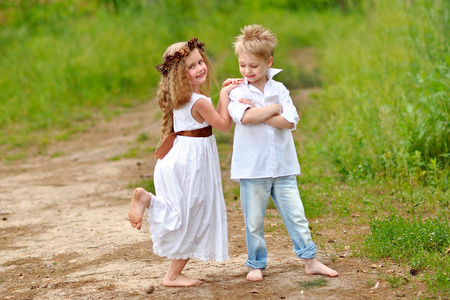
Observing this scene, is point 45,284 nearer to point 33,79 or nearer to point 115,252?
point 115,252

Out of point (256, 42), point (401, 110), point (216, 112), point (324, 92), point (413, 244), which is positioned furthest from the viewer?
point (324, 92)

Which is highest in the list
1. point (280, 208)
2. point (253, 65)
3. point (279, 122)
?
point (253, 65)

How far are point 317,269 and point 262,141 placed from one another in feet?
2.98

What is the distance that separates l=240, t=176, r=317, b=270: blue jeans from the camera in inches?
146

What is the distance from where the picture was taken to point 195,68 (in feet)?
12.5

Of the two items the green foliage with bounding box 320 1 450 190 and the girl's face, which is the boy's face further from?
the green foliage with bounding box 320 1 450 190

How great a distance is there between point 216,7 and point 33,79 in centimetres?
824

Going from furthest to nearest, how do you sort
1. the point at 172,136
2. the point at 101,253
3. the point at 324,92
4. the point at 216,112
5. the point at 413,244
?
the point at 324,92, the point at 101,253, the point at 413,244, the point at 172,136, the point at 216,112

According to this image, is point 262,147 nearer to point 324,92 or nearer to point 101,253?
point 101,253

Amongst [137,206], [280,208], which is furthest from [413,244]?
[137,206]

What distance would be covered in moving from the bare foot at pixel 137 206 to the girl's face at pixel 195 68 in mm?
778

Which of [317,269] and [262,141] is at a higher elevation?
[262,141]

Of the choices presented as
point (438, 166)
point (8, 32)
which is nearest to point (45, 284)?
point (438, 166)

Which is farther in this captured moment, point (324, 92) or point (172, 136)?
point (324, 92)
